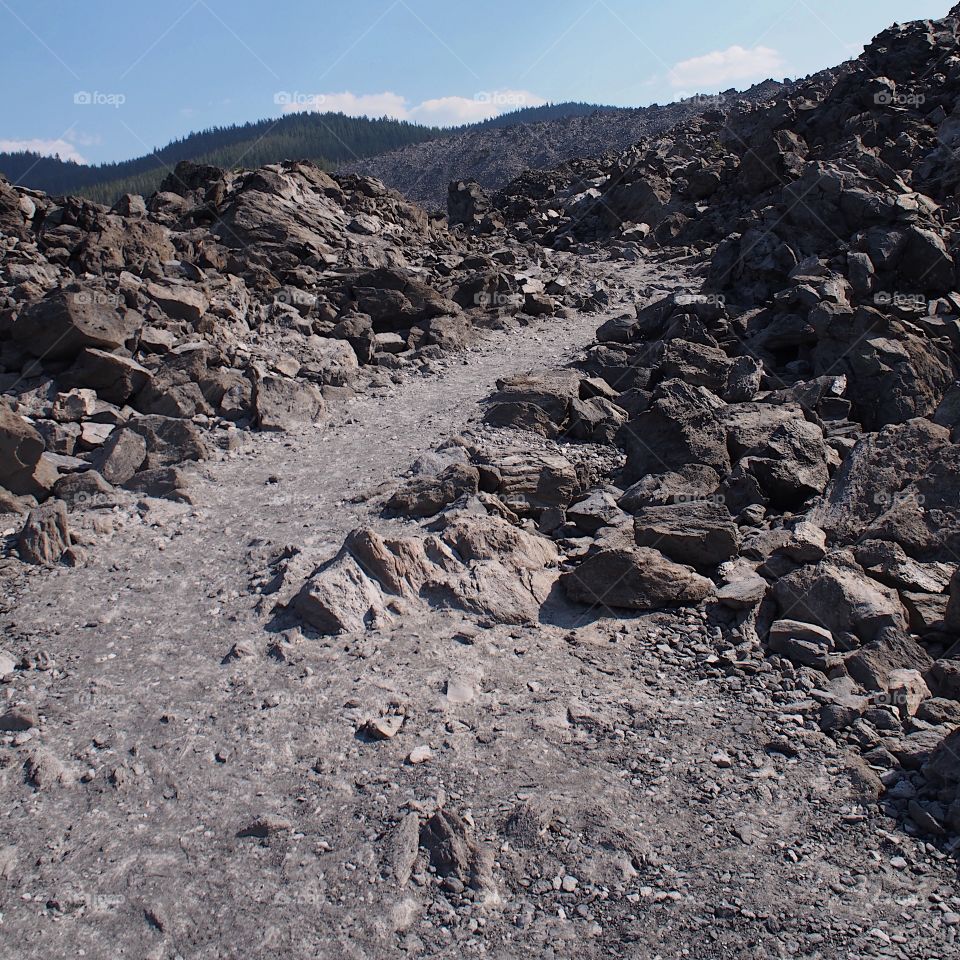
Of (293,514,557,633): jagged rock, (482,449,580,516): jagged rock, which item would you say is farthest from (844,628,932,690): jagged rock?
(482,449,580,516): jagged rock

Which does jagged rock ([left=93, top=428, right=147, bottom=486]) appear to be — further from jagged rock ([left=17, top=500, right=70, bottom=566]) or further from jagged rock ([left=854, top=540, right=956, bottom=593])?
jagged rock ([left=854, top=540, right=956, bottom=593])

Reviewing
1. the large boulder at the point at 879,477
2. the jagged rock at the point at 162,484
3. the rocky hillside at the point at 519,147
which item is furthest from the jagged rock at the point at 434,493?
the rocky hillside at the point at 519,147

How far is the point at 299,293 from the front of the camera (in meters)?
16.5

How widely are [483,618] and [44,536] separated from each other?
4586mm

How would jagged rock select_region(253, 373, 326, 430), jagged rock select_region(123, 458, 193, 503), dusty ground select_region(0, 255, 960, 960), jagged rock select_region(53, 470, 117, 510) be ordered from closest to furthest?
dusty ground select_region(0, 255, 960, 960) < jagged rock select_region(53, 470, 117, 510) < jagged rock select_region(123, 458, 193, 503) < jagged rock select_region(253, 373, 326, 430)

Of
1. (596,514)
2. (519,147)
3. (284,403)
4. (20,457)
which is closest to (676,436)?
(596,514)

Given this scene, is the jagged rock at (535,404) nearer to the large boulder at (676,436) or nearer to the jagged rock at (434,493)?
the large boulder at (676,436)

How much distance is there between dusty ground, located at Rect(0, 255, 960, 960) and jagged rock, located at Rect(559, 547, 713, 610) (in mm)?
216

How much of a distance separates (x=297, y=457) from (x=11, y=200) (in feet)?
37.7

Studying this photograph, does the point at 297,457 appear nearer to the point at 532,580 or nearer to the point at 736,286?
the point at 532,580

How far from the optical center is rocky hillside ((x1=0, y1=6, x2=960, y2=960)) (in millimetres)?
4301

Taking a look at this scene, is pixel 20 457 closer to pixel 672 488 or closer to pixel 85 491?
pixel 85 491

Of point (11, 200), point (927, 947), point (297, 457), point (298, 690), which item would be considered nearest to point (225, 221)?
point (11, 200)

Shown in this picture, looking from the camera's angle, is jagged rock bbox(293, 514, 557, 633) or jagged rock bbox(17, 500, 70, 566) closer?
jagged rock bbox(293, 514, 557, 633)
